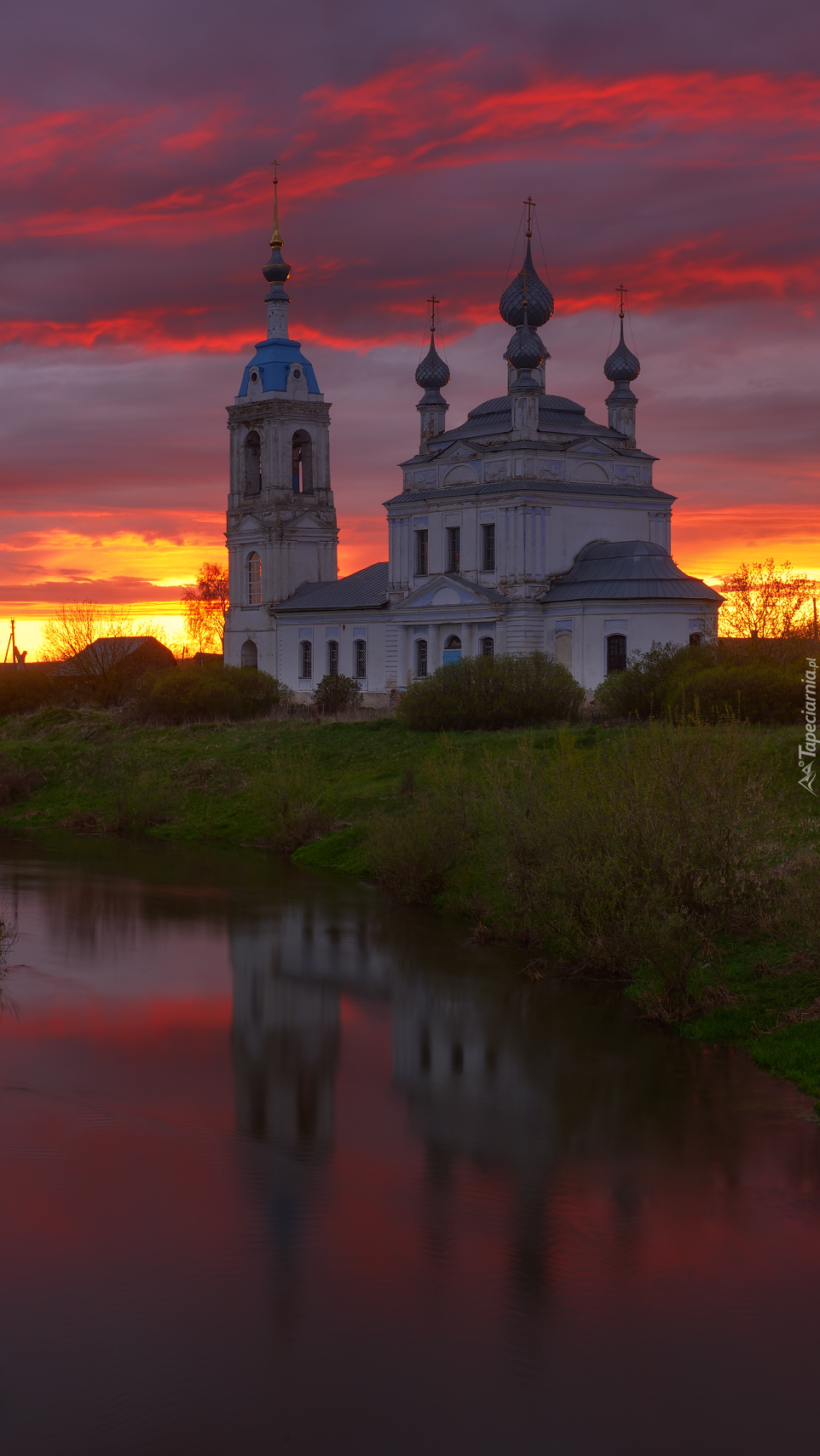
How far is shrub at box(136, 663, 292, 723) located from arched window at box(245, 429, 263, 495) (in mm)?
18899

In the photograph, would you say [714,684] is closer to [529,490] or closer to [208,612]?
[529,490]

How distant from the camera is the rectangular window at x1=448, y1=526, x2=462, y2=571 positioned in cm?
5347

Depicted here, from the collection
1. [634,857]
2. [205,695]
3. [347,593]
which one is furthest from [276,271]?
[634,857]

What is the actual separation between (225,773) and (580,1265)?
85.3 feet

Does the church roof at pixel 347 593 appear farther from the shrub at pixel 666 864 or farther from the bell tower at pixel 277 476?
the shrub at pixel 666 864

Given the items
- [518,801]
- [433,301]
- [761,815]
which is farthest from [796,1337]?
[433,301]

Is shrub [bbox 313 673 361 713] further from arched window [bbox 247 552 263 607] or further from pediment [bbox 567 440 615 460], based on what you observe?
arched window [bbox 247 552 263 607]

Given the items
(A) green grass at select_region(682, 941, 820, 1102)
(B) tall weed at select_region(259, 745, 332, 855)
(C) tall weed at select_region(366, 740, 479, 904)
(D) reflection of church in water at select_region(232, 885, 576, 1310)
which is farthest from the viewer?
(B) tall weed at select_region(259, 745, 332, 855)

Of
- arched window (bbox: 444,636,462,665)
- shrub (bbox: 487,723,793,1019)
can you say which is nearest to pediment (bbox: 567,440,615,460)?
arched window (bbox: 444,636,462,665)

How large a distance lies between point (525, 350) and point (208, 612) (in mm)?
39401

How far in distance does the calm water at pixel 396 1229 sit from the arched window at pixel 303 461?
48.9 meters

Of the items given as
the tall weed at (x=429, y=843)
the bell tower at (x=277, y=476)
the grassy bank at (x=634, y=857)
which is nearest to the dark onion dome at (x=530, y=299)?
the bell tower at (x=277, y=476)

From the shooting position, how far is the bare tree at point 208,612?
8531cm

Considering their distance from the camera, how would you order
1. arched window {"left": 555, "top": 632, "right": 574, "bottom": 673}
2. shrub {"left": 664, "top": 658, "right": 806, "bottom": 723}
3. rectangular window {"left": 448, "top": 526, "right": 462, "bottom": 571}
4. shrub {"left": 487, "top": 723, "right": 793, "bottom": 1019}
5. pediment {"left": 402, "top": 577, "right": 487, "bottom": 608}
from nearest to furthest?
shrub {"left": 487, "top": 723, "right": 793, "bottom": 1019} → shrub {"left": 664, "top": 658, "right": 806, "bottom": 723} → arched window {"left": 555, "top": 632, "right": 574, "bottom": 673} → pediment {"left": 402, "top": 577, "right": 487, "bottom": 608} → rectangular window {"left": 448, "top": 526, "right": 462, "bottom": 571}
